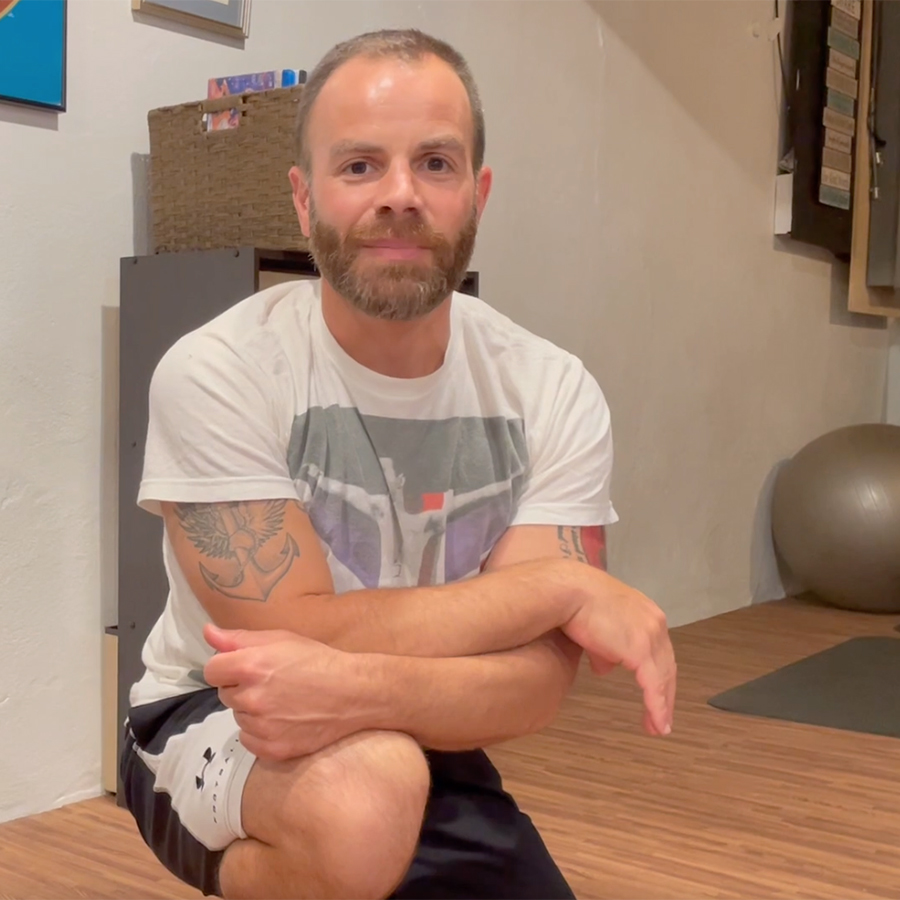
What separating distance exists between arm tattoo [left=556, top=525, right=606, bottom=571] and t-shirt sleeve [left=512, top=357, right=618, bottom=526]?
0.01 m

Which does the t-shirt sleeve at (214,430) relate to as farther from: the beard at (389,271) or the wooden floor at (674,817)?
the wooden floor at (674,817)

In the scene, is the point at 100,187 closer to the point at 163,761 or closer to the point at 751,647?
the point at 163,761

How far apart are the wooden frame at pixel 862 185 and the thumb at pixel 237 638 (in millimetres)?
3869

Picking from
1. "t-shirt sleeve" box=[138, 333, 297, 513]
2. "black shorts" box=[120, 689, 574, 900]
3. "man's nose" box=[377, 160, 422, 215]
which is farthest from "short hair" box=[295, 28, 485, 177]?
"black shorts" box=[120, 689, 574, 900]

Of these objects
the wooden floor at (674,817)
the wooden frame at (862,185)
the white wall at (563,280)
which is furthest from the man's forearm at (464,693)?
the wooden frame at (862,185)

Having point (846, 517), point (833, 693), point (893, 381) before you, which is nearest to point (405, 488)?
point (833, 693)

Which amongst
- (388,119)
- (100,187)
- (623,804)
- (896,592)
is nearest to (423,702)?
(388,119)

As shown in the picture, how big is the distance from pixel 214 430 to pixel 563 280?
2.13 meters

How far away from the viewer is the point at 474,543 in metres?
1.38

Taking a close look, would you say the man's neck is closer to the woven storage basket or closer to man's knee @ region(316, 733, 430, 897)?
man's knee @ region(316, 733, 430, 897)

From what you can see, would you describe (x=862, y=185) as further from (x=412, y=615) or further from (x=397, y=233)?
(x=412, y=615)

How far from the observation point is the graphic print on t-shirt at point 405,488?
1.30m

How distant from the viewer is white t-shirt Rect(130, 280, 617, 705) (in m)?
1.24

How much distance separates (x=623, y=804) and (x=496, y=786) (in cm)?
84
